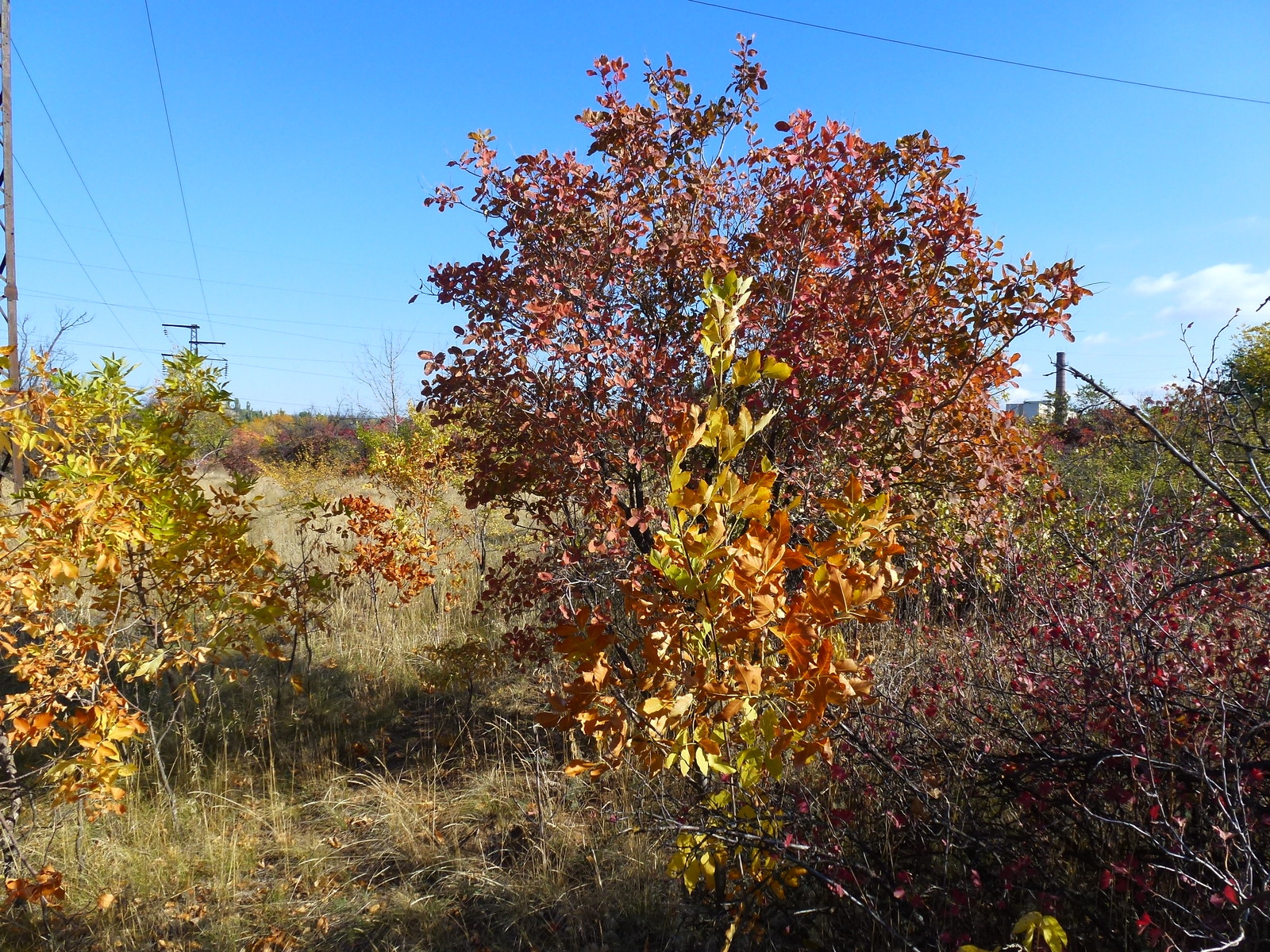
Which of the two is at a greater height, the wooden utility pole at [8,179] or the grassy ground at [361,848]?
the wooden utility pole at [8,179]

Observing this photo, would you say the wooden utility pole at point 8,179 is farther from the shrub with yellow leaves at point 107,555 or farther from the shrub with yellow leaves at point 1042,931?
the shrub with yellow leaves at point 1042,931

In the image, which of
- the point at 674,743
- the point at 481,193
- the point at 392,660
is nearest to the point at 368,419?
the point at 392,660

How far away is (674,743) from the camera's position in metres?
1.58

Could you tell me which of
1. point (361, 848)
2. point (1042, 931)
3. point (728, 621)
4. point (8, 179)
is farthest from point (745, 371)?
point (8, 179)

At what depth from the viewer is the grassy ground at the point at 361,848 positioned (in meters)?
2.58

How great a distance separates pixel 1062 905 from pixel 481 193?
10.8ft

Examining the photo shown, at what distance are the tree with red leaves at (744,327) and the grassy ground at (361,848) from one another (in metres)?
1.03

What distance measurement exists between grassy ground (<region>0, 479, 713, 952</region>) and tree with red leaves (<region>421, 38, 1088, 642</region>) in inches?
40.4

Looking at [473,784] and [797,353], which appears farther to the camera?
[473,784]

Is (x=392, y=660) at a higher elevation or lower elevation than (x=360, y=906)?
higher

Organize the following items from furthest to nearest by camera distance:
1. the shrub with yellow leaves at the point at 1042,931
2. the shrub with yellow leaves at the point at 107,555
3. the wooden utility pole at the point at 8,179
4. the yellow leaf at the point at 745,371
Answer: the wooden utility pole at the point at 8,179 → the shrub with yellow leaves at the point at 107,555 → the yellow leaf at the point at 745,371 → the shrub with yellow leaves at the point at 1042,931

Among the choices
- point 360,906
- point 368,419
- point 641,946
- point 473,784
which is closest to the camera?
point 641,946

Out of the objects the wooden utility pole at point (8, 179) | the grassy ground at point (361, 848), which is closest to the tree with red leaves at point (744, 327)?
the grassy ground at point (361, 848)

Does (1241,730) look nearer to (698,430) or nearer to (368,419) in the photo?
(698,430)
